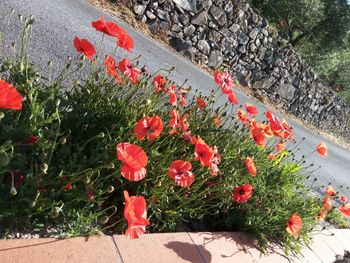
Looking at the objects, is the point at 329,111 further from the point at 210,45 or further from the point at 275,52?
the point at 210,45

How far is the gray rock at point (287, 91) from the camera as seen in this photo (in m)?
13.2

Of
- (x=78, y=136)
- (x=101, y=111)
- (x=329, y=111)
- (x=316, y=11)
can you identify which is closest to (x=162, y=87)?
(x=101, y=111)

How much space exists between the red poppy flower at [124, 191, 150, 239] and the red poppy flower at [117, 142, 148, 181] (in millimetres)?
100

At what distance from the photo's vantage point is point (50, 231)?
240 cm

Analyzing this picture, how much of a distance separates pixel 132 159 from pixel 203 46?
890cm

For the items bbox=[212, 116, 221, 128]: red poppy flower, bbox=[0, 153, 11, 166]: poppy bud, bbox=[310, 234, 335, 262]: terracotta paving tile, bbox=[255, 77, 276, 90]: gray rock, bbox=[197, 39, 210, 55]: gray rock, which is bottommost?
bbox=[255, 77, 276, 90]: gray rock

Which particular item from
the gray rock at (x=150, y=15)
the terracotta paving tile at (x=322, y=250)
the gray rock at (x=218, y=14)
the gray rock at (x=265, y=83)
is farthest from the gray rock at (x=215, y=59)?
the terracotta paving tile at (x=322, y=250)

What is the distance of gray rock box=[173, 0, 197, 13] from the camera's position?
10039 mm

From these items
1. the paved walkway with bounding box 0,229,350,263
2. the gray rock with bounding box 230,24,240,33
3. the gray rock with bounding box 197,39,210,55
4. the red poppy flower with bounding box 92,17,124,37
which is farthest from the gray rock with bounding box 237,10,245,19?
the red poppy flower with bounding box 92,17,124,37

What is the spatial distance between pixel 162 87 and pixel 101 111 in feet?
1.85

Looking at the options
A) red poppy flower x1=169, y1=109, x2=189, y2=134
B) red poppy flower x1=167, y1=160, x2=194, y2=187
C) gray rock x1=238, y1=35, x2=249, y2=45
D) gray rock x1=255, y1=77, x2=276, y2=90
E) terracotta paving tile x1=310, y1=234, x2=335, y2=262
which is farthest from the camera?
gray rock x1=255, y1=77, x2=276, y2=90

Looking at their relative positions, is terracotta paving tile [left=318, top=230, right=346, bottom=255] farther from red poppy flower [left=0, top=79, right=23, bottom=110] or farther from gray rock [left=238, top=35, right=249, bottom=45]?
gray rock [left=238, top=35, right=249, bottom=45]

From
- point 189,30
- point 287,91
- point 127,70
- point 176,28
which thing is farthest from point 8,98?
point 287,91

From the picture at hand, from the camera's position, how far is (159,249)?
2678mm
